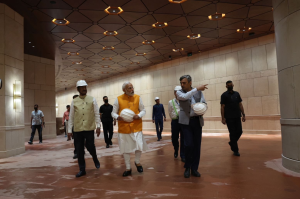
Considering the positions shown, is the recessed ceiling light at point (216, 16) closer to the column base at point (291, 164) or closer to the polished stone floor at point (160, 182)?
the polished stone floor at point (160, 182)

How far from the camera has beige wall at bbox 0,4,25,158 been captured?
7.29m

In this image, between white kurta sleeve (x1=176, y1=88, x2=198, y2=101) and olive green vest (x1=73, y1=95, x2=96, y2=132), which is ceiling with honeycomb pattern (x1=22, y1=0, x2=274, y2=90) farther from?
white kurta sleeve (x1=176, y1=88, x2=198, y2=101)

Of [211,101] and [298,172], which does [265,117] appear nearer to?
[211,101]

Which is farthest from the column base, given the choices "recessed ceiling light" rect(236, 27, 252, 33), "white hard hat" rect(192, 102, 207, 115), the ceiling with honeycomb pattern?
"recessed ceiling light" rect(236, 27, 252, 33)

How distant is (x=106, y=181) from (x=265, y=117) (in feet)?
35.8

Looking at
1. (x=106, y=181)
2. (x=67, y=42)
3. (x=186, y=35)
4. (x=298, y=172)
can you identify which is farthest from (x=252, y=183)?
(x=67, y=42)

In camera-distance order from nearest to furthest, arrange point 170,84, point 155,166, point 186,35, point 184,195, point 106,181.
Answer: point 184,195 → point 106,181 → point 155,166 → point 186,35 → point 170,84

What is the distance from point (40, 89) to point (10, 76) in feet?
22.4

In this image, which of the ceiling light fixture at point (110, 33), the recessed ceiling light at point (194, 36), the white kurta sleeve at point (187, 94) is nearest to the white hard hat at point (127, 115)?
the white kurta sleeve at point (187, 94)

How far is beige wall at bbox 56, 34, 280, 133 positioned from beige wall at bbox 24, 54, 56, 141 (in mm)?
7513

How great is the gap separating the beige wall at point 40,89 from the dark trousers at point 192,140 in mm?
11788

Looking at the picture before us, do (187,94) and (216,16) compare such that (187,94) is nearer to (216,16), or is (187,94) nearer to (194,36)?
(216,16)

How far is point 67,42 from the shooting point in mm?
12125

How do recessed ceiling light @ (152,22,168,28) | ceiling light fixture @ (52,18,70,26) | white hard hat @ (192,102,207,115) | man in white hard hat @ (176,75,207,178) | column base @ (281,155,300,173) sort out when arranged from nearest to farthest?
white hard hat @ (192,102,207,115), man in white hard hat @ (176,75,207,178), column base @ (281,155,300,173), ceiling light fixture @ (52,18,70,26), recessed ceiling light @ (152,22,168,28)
